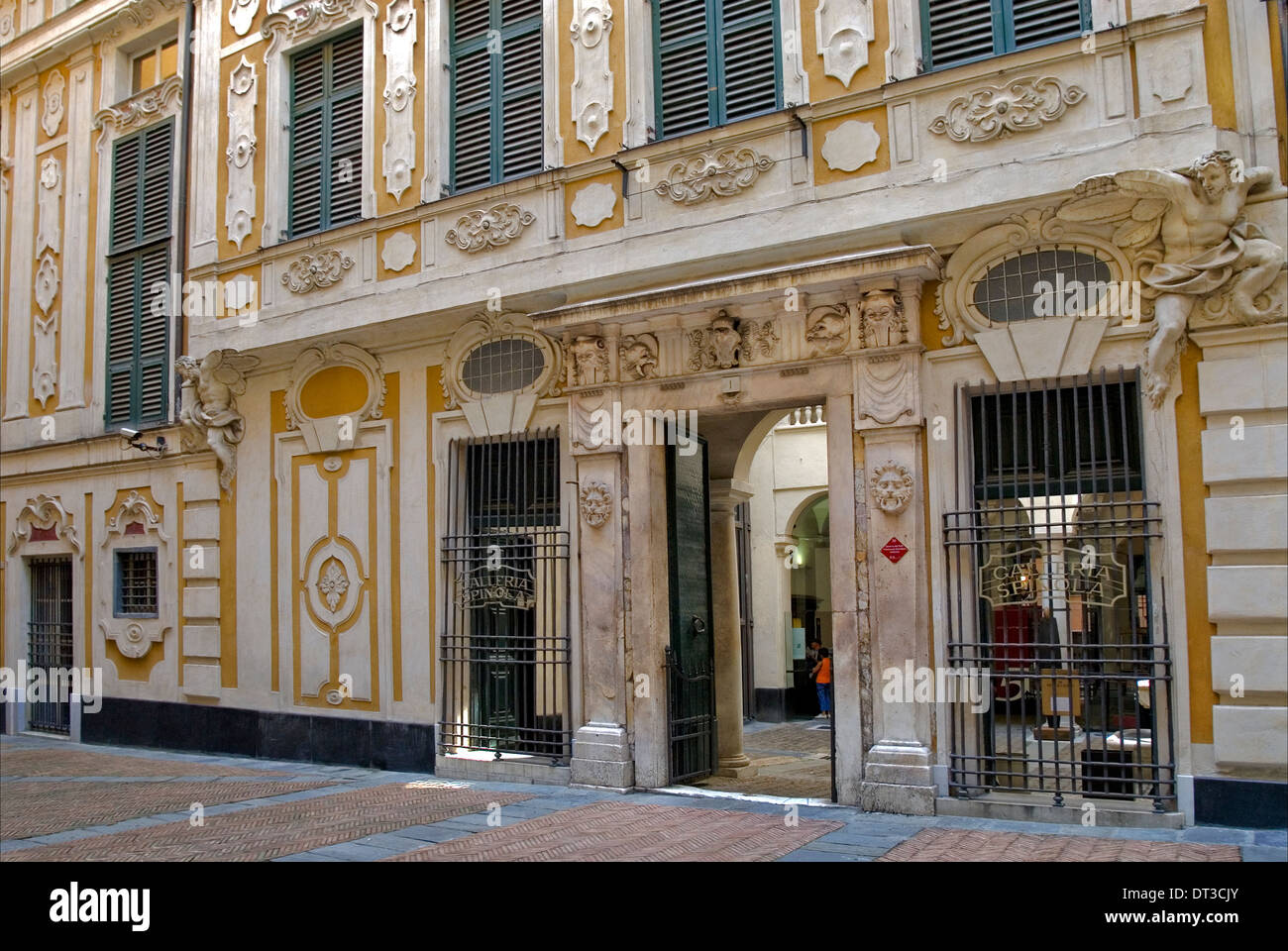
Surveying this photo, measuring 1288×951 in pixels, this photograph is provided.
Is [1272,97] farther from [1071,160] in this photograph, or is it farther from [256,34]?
[256,34]

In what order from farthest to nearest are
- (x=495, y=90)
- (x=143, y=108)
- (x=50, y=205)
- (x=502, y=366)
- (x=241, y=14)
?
(x=50, y=205)
(x=143, y=108)
(x=241, y=14)
(x=495, y=90)
(x=502, y=366)

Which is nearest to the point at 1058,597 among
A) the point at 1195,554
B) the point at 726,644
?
the point at 1195,554

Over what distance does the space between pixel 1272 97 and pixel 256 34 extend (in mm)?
11072

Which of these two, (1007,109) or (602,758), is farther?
(602,758)

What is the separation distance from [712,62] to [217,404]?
7.17 meters

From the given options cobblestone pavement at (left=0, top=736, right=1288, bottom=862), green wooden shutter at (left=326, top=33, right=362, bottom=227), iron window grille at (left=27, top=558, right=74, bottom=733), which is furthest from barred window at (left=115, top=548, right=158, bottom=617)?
green wooden shutter at (left=326, top=33, right=362, bottom=227)

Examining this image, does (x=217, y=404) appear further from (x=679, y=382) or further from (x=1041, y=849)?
(x=1041, y=849)

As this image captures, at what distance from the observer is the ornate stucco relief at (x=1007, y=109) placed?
8.58m

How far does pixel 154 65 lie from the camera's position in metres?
16.0

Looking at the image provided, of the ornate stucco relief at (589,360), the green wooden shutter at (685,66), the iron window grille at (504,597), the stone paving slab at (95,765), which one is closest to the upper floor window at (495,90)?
the green wooden shutter at (685,66)

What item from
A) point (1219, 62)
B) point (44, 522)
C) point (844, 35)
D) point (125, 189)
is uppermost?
point (125, 189)

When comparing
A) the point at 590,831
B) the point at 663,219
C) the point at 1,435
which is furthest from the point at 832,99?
the point at 1,435

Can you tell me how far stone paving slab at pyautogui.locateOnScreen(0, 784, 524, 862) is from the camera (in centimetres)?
825

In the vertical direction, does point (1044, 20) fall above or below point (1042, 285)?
above
